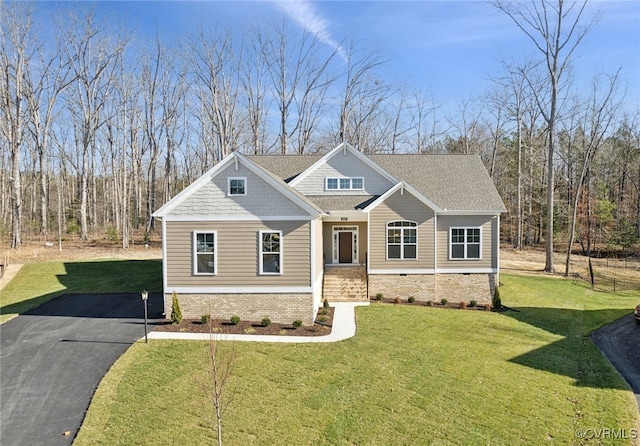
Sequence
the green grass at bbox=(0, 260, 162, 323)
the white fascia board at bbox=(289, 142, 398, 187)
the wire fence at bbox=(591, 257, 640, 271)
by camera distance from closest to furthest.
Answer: the green grass at bbox=(0, 260, 162, 323)
the white fascia board at bbox=(289, 142, 398, 187)
the wire fence at bbox=(591, 257, 640, 271)

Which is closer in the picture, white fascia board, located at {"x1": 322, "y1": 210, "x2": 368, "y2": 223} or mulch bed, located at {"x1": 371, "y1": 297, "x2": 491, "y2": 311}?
mulch bed, located at {"x1": 371, "y1": 297, "x2": 491, "y2": 311}

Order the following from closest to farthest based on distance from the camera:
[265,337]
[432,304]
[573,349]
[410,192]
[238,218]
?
[573,349] < [265,337] < [238,218] < [432,304] < [410,192]

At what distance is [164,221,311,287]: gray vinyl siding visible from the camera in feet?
44.8

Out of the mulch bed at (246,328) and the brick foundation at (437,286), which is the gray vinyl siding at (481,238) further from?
the mulch bed at (246,328)

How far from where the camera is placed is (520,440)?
7180 millimetres

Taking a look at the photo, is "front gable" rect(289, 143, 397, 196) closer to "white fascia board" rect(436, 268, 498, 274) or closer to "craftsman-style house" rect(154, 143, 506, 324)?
"craftsman-style house" rect(154, 143, 506, 324)

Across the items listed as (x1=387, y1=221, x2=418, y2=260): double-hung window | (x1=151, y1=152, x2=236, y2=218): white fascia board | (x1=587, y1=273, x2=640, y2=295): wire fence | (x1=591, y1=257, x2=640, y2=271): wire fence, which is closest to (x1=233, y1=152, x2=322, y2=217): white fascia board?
(x1=151, y1=152, x2=236, y2=218): white fascia board

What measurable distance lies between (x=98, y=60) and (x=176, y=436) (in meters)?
34.3

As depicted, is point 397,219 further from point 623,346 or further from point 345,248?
point 623,346

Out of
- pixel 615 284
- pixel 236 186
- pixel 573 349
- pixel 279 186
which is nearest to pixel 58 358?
pixel 236 186

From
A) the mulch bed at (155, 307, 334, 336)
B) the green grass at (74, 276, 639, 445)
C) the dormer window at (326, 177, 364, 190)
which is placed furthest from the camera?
the dormer window at (326, 177, 364, 190)

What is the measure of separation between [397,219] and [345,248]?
3.18 m

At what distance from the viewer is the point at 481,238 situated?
17.9m

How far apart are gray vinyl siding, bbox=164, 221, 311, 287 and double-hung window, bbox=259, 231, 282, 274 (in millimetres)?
144
